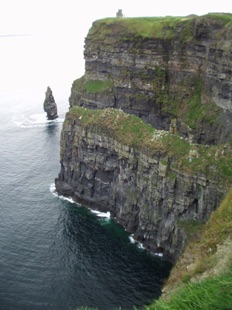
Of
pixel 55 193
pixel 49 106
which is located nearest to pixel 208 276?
pixel 55 193

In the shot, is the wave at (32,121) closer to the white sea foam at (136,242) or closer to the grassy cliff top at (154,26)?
the grassy cliff top at (154,26)

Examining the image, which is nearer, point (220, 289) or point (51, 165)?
point (220, 289)

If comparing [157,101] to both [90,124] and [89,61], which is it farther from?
[89,61]

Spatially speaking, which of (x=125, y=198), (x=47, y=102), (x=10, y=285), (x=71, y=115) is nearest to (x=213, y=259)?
(x=10, y=285)

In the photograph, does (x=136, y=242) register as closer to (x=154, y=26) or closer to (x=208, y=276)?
(x=154, y=26)

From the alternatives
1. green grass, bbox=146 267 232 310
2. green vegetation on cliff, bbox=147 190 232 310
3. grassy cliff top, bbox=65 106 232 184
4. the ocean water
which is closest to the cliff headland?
grassy cliff top, bbox=65 106 232 184

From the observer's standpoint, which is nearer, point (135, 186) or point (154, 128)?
point (135, 186)

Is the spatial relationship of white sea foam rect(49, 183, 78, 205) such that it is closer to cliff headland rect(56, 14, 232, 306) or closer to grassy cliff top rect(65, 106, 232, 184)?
cliff headland rect(56, 14, 232, 306)
